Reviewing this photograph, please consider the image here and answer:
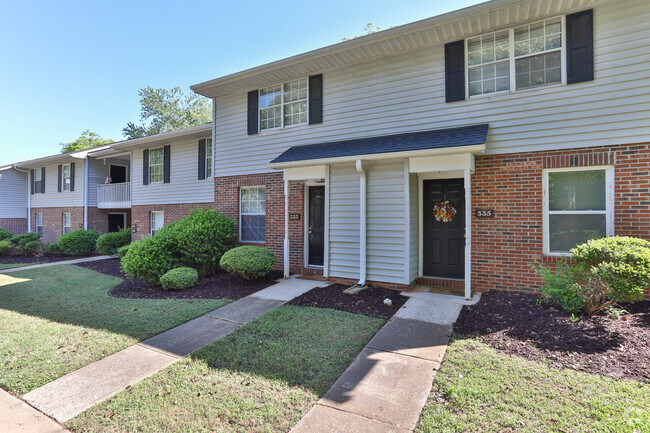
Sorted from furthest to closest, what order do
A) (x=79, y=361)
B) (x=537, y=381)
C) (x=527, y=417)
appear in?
(x=79, y=361) < (x=537, y=381) < (x=527, y=417)

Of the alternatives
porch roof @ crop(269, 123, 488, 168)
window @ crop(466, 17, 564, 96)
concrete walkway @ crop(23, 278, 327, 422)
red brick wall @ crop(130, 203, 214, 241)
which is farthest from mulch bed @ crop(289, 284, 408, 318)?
red brick wall @ crop(130, 203, 214, 241)

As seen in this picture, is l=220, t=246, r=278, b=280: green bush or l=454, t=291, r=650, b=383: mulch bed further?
l=220, t=246, r=278, b=280: green bush

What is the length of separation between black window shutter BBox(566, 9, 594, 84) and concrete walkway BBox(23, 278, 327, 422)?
6559 mm

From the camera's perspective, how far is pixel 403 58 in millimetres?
6766

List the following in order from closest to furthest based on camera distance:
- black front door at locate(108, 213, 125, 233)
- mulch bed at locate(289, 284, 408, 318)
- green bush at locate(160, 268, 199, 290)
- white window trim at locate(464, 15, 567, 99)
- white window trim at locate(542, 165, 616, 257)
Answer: white window trim at locate(542, 165, 616, 257) < mulch bed at locate(289, 284, 408, 318) < white window trim at locate(464, 15, 567, 99) < green bush at locate(160, 268, 199, 290) < black front door at locate(108, 213, 125, 233)

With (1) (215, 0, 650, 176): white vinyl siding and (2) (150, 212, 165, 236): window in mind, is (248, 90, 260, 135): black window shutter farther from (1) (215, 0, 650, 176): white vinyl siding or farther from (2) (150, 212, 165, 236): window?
(2) (150, 212, 165, 236): window

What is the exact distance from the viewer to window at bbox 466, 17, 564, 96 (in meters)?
5.55

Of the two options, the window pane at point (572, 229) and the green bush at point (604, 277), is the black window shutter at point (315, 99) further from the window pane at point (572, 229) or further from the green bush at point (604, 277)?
the green bush at point (604, 277)

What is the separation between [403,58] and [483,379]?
6246mm


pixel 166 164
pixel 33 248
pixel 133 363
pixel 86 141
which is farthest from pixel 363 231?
pixel 86 141

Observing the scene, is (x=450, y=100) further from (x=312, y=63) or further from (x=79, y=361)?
(x=79, y=361)

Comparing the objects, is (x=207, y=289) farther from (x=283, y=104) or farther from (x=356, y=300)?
(x=283, y=104)

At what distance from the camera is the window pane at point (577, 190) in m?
5.30

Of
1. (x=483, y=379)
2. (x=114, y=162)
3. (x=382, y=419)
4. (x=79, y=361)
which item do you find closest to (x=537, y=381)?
(x=483, y=379)
